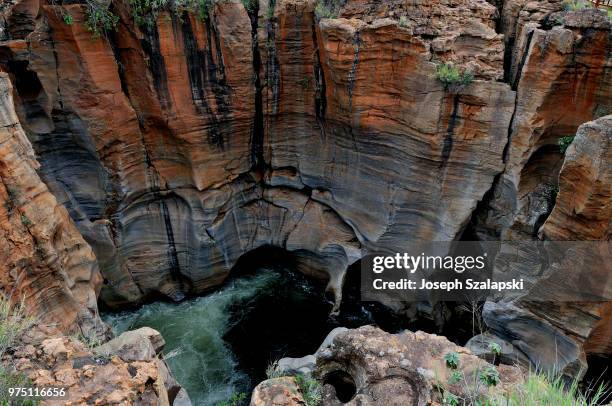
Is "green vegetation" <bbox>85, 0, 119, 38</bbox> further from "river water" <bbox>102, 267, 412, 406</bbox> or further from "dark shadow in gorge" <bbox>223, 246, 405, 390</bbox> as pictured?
"dark shadow in gorge" <bbox>223, 246, 405, 390</bbox>

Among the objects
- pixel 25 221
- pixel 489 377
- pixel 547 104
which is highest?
pixel 547 104

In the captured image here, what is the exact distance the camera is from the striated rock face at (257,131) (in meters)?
8.06

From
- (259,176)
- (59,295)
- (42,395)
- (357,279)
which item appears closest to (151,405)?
(42,395)

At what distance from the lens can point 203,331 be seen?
A: 9.56m

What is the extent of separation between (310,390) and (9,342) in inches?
120

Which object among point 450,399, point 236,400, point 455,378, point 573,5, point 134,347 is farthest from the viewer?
point 236,400

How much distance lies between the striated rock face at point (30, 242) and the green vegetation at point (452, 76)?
6.43m

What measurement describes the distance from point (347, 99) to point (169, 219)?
4614 mm

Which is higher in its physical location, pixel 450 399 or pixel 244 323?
pixel 450 399

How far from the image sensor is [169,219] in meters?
9.94

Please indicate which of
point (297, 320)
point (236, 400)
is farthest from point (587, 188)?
point (236, 400)

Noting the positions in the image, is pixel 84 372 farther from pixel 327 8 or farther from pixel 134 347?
pixel 327 8

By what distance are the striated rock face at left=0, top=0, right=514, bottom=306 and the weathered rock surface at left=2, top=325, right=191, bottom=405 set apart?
5172mm

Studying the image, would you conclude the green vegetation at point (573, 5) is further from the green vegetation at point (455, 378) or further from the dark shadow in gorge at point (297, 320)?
the green vegetation at point (455, 378)
